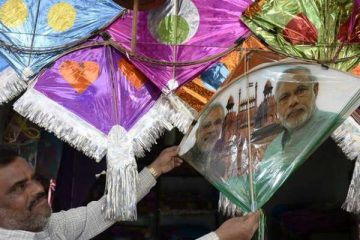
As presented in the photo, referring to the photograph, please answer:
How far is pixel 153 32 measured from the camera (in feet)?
7.97

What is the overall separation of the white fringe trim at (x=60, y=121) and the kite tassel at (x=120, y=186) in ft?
0.36

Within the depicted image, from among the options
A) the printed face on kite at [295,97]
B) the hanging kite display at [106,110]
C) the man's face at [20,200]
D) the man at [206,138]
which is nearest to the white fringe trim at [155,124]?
the hanging kite display at [106,110]

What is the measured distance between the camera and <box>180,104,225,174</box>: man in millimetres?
2039

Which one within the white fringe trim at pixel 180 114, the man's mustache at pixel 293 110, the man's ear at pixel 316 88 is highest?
the man's ear at pixel 316 88

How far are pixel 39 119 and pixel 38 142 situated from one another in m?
0.85

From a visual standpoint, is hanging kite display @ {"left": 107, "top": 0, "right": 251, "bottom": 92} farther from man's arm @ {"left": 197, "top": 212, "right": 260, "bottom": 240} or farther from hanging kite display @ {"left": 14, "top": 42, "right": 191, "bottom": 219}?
man's arm @ {"left": 197, "top": 212, "right": 260, "bottom": 240}

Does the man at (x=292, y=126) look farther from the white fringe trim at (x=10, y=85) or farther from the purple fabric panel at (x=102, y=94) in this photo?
the white fringe trim at (x=10, y=85)

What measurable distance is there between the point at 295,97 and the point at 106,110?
0.88m

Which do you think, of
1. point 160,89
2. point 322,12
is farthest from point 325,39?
point 160,89

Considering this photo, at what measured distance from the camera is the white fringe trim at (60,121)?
7.50 ft

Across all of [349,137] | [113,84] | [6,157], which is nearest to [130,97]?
[113,84]

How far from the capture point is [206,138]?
6.77 feet

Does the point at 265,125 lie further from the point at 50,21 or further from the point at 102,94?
the point at 50,21

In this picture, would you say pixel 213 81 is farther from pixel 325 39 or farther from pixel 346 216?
pixel 346 216
